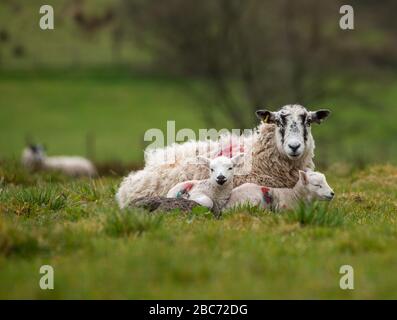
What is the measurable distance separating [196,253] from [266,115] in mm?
3508

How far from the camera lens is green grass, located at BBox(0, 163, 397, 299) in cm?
566

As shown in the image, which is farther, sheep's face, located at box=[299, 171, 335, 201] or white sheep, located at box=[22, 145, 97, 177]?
white sheep, located at box=[22, 145, 97, 177]

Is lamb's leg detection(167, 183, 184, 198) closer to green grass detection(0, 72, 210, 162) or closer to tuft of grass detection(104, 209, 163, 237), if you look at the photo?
tuft of grass detection(104, 209, 163, 237)

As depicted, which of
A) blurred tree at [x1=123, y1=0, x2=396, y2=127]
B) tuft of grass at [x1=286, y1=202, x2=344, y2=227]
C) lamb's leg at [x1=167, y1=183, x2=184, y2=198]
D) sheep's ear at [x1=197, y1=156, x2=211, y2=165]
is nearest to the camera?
tuft of grass at [x1=286, y1=202, x2=344, y2=227]

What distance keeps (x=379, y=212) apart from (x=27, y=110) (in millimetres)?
39951

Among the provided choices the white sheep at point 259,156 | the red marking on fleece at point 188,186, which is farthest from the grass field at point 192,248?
the red marking on fleece at point 188,186

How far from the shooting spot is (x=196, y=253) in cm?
638

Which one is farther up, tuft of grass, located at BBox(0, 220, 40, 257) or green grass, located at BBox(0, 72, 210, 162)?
green grass, located at BBox(0, 72, 210, 162)

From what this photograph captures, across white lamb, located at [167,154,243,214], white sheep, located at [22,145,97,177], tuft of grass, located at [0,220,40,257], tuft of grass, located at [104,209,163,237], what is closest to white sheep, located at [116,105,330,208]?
white lamb, located at [167,154,243,214]

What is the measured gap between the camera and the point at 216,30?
92.8ft

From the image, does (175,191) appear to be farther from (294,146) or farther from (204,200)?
(294,146)

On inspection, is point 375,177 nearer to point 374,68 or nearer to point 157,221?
point 157,221

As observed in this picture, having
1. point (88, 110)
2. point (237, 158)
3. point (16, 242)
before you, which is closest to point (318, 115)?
point (237, 158)

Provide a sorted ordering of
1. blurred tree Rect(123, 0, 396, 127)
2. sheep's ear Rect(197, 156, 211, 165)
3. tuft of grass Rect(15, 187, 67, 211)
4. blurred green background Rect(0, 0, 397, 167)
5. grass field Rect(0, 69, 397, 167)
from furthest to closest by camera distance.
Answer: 1. grass field Rect(0, 69, 397, 167)
2. blurred green background Rect(0, 0, 397, 167)
3. blurred tree Rect(123, 0, 396, 127)
4. sheep's ear Rect(197, 156, 211, 165)
5. tuft of grass Rect(15, 187, 67, 211)
